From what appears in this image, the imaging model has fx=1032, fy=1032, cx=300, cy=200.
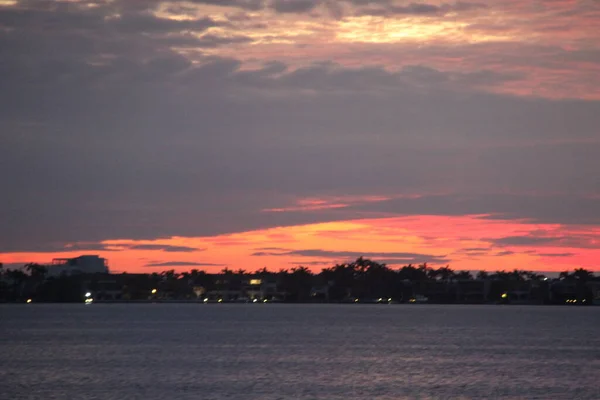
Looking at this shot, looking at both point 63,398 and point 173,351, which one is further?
point 173,351

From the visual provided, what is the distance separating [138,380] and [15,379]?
9326 millimetres

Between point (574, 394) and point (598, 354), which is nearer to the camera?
point (574, 394)

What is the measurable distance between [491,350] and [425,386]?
4488 cm

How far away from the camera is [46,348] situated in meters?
115

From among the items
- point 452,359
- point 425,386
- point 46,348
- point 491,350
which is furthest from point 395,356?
point 46,348

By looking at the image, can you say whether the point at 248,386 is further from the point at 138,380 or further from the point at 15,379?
the point at 15,379

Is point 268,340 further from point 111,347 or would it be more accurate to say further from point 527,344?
point 527,344

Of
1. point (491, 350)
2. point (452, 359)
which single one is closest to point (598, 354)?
point (491, 350)

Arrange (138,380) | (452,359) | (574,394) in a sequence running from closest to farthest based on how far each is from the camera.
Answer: (574,394)
(138,380)
(452,359)

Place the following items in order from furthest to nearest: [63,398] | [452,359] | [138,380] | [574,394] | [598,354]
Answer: [598,354] < [452,359] < [138,380] < [574,394] < [63,398]

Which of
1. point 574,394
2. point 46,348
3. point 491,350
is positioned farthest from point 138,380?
point 491,350

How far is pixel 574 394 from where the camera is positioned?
71.7 metres

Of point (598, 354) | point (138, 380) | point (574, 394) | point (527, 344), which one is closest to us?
point (574, 394)

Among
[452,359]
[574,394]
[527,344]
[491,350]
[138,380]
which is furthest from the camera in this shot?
[527,344]
